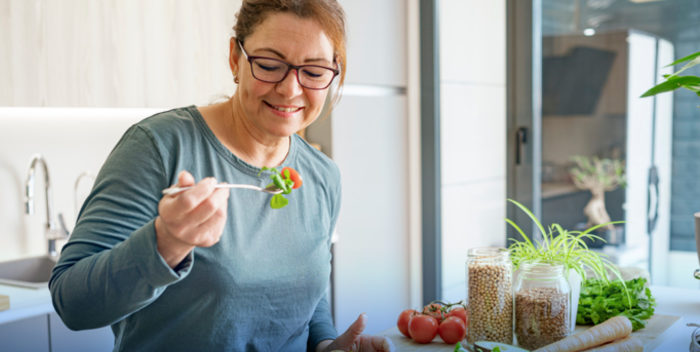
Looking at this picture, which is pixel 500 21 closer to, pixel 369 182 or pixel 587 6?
pixel 587 6

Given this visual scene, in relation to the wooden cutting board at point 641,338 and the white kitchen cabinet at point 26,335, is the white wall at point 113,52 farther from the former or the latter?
the wooden cutting board at point 641,338

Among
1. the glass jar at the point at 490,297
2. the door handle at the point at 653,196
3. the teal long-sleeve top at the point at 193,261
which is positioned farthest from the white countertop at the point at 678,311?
the door handle at the point at 653,196

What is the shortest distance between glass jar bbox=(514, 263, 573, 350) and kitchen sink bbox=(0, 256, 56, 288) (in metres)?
1.75

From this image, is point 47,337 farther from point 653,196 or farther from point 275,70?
point 653,196

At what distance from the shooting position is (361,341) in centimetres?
134

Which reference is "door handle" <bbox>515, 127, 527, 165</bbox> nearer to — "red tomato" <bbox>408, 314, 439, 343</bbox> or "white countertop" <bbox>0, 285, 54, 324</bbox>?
"red tomato" <bbox>408, 314, 439, 343</bbox>

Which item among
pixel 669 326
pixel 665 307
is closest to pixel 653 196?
pixel 665 307

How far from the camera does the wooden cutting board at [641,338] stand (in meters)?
1.39

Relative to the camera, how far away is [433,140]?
3.48 meters

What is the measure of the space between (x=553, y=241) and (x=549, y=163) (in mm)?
2061

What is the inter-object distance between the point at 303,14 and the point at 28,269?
175cm

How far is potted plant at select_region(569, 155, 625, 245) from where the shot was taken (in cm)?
327

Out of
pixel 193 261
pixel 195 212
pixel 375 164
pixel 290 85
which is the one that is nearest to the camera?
pixel 195 212

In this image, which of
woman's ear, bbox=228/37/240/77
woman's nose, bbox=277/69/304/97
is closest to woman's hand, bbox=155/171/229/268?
woman's nose, bbox=277/69/304/97
